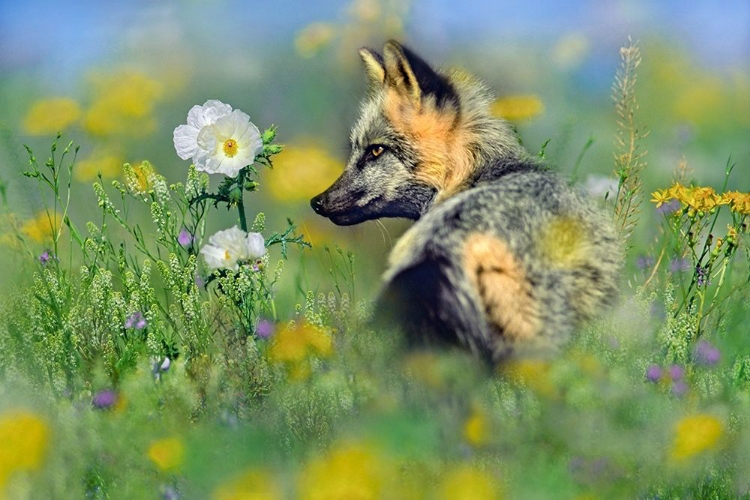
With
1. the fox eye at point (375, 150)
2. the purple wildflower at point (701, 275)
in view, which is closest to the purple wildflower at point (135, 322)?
the fox eye at point (375, 150)

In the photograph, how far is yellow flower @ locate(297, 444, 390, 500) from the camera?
241 centimetres

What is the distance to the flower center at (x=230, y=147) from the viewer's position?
14.0 ft

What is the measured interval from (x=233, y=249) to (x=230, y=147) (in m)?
0.49

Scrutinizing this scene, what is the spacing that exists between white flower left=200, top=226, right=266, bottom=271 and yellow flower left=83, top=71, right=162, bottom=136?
2803 millimetres

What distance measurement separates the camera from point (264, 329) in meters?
4.15

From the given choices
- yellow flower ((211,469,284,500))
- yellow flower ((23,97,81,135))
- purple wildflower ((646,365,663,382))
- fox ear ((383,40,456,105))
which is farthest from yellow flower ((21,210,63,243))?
purple wildflower ((646,365,663,382))

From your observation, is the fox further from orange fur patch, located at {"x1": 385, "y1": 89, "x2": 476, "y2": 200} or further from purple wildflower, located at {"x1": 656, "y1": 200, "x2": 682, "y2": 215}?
purple wildflower, located at {"x1": 656, "y1": 200, "x2": 682, "y2": 215}

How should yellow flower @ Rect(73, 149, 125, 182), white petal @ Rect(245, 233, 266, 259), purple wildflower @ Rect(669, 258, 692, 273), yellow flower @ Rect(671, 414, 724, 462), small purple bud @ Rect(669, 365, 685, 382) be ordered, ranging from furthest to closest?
yellow flower @ Rect(73, 149, 125, 182), purple wildflower @ Rect(669, 258, 692, 273), white petal @ Rect(245, 233, 266, 259), small purple bud @ Rect(669, 365, 685, 382), yellow flower @ Rect(671, 414, 724, 462)

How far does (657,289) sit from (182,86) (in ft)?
14.3

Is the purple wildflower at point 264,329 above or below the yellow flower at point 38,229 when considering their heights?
below

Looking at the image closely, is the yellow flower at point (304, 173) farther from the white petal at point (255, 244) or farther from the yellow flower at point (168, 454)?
the yellow flower at point (168, 454)

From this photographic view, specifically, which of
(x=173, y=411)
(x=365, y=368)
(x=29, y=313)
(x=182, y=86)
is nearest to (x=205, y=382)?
(x=173, y=411)

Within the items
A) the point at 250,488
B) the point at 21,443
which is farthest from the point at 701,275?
the point at 21,443

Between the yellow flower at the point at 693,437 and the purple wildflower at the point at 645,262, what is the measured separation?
2.33 metres
